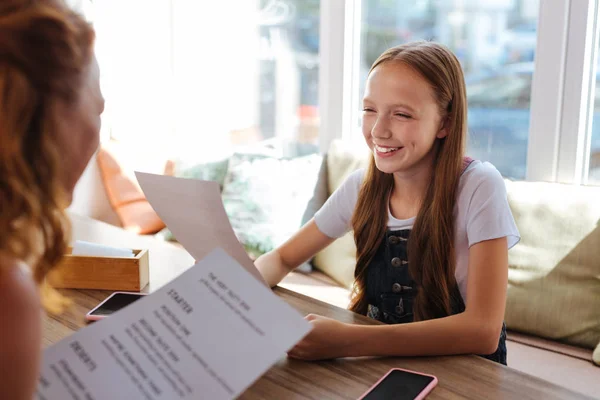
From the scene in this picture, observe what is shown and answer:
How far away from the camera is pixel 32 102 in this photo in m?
0.50

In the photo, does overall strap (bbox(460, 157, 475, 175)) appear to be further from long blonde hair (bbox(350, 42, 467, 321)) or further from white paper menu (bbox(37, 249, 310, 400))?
white paper menu (bbox(37, 249, 310, 400))

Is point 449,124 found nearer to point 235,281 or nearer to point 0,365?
point 235,281

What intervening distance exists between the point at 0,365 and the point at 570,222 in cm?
175

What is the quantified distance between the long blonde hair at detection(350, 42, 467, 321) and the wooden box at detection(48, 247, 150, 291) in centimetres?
49

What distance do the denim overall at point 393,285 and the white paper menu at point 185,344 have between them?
26.8 inches

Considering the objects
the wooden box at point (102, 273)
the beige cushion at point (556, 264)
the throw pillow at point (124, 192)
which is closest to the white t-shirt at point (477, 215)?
the wooden box at point (102, 273)

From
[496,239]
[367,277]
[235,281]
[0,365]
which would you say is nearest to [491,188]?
[496,239]

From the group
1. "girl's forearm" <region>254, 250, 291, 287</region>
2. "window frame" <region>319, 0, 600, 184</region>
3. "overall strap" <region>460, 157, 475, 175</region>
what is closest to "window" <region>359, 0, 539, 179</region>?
"window frame" <region>319, 0, 600, 184</region>

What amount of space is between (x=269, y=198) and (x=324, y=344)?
1703 mm

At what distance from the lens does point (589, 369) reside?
174 centimetres

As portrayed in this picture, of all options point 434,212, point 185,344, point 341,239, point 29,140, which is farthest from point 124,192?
point 29,140

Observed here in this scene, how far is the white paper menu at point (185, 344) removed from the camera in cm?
67

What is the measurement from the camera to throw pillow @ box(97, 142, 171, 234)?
309 cm

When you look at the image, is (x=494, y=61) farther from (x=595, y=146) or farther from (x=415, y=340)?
(x=415, y=340)
